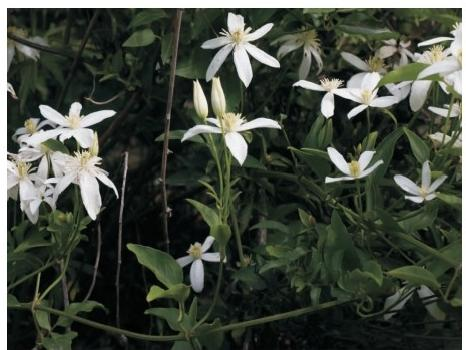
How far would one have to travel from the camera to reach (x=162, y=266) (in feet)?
3.67

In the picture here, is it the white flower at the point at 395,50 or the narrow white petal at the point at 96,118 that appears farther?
the white flower at the point at 395,50

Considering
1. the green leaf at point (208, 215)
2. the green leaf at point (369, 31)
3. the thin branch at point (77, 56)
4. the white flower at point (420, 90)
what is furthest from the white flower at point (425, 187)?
the thin branch at point (77, 56)

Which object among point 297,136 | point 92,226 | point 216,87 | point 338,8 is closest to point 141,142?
point 92,226

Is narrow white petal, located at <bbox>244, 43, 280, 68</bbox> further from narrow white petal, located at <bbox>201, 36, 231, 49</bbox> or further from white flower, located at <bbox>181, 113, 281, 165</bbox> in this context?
white flower, located at <bbox>181, 113, 281, 165</bbox>

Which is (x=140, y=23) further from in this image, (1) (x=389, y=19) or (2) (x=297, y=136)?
(1) (x=389, y=19)

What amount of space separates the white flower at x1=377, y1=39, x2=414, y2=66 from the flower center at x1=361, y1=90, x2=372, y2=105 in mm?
242

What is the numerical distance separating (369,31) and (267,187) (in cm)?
28

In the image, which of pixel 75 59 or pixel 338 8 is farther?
pixel 75 59

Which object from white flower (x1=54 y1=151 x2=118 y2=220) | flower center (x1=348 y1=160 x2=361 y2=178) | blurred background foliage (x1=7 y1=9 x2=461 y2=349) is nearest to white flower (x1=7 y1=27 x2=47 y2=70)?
blurred background foliage (x1=7 y1=9 x2=461 y2=349)

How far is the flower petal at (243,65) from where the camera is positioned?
1.19 m

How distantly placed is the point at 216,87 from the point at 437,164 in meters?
A: 0.30

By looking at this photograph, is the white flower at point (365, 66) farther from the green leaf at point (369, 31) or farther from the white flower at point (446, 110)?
the white flower at point (446, 110)

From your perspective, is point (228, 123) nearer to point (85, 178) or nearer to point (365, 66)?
point (85, 178)

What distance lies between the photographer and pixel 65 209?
1.52m
